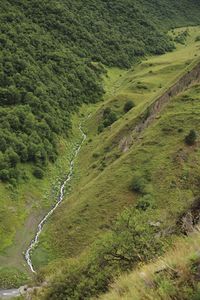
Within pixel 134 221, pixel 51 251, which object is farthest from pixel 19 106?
pixel 134 221

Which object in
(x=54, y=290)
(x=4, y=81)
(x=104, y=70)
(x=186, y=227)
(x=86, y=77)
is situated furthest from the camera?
(x=104, y=70)

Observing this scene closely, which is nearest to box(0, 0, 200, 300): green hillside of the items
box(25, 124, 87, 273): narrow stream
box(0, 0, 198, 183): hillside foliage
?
box(0, 0, 198, 183): hillside foliage

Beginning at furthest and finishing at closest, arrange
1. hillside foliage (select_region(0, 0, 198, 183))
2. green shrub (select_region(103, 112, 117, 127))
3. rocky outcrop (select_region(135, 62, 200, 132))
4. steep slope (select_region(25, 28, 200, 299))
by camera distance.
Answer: green shrub (select_region(103, 112, 117, 127)) < hillside foliage (select_region(0, 0, 198, 183)) < rocky outcrop (select_region(135, 62, 200, 132)) < steep slope (select_region(25, 28, 200, 299))

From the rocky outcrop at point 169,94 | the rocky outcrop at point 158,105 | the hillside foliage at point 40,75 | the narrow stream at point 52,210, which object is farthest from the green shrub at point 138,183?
the hillside foliage at point 40,75

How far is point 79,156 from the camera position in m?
117

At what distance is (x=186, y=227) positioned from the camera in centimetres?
3136

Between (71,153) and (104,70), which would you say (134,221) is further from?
(104,70)

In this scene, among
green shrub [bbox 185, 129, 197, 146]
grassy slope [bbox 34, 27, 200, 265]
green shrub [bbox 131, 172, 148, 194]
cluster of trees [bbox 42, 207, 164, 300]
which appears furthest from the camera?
green shrub [bbox 185, 129, 197, 146]

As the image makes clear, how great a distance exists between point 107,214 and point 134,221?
39.2 metres

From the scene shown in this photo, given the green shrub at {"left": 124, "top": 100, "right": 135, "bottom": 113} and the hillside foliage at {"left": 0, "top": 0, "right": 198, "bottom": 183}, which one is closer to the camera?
the hillside foliage at {"left": 0, "top": 0, "right": 198, "bottom": 183}

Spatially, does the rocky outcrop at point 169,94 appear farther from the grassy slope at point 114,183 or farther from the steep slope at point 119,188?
the grassy slope at point 114,183

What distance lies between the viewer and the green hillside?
48.5m

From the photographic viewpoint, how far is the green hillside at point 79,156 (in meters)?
48.5

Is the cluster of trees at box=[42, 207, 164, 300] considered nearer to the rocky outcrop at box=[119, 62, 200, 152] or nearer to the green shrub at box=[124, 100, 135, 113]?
the rocky outcrop at box=[119, 62, 200, 152]
